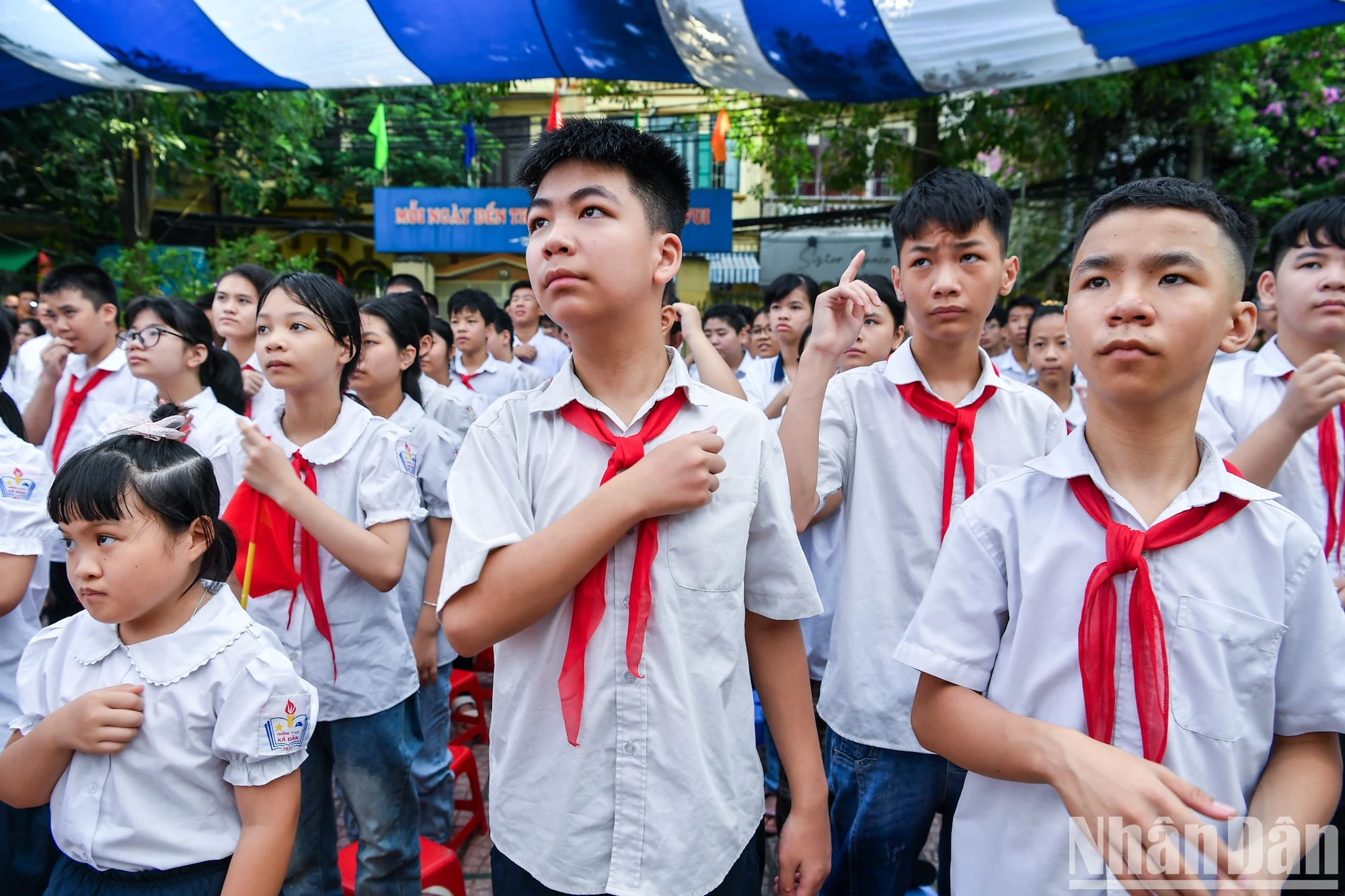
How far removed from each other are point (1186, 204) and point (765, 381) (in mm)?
3709

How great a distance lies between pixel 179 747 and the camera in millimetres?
1543

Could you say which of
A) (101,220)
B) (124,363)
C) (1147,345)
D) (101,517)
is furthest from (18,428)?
(101,220)

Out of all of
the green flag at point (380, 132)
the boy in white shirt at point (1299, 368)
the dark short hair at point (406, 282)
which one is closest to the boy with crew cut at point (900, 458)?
the boy in white shirt at point (1299, 368)

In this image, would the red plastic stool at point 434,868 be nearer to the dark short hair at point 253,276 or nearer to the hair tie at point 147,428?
the hair tie at point 147,428

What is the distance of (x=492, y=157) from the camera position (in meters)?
16.2

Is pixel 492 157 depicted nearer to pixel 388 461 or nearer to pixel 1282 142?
pixel 1282 142

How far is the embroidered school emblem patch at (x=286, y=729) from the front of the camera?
155cm

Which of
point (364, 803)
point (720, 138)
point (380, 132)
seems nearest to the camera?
point (364, 803)

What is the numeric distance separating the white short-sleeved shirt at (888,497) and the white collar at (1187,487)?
0.64 m

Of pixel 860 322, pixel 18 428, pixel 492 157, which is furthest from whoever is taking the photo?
pixel 492 157

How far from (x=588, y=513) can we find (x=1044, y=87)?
29.5 ft

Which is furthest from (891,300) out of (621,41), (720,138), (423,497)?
(720,138)

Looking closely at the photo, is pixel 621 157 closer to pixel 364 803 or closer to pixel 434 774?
pixel 364 803

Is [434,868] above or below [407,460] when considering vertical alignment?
below
